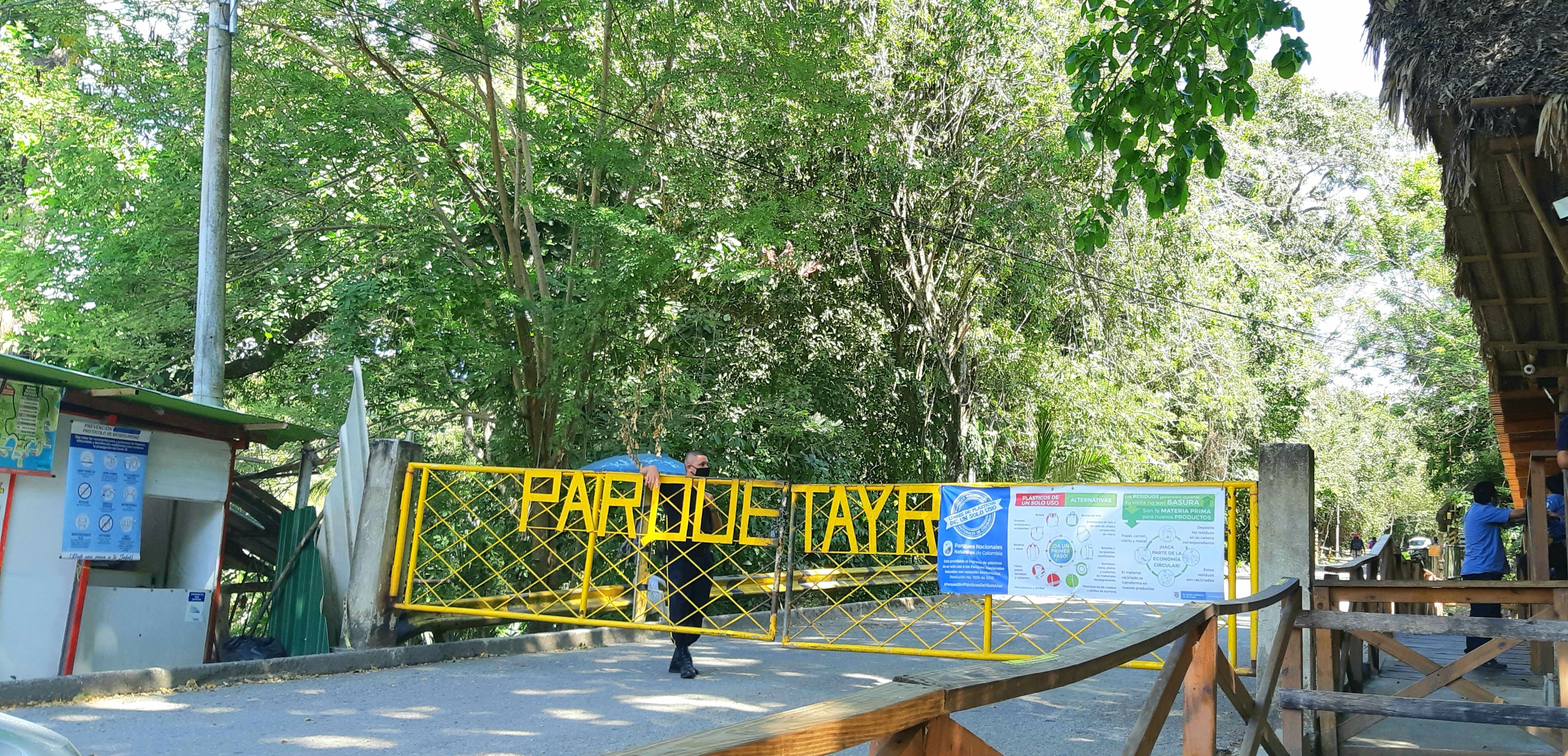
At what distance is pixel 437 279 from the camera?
12.3m

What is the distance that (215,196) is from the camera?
10.2 metres

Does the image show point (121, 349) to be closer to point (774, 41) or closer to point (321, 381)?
point (321, 381)

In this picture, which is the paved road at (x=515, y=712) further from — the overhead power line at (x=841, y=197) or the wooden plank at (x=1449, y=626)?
the overhead power line at (x=841, y=197)

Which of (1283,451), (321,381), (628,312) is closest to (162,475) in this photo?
(321,381)

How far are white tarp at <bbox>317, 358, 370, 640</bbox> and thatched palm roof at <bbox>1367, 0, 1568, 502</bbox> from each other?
8.62 m

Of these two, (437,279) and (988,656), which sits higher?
(437,279)

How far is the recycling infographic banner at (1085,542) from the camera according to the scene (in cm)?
747

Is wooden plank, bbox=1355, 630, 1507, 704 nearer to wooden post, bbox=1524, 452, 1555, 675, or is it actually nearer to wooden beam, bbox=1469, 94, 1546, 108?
wooden post, bbox=1524, 452, 1555, 675

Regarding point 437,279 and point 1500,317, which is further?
point 437,279

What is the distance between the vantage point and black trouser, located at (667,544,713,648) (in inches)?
326

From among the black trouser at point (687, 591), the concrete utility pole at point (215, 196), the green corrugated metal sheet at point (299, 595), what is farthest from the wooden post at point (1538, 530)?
the concrete utility pole at point (215, 196)

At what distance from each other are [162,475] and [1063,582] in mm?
7111

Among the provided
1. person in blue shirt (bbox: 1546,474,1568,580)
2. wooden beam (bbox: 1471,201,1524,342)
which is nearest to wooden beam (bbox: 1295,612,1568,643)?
wooden beam (bbox: 1471,201,1524,342)

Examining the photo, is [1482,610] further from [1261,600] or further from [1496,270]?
[1261,600]
